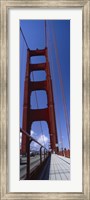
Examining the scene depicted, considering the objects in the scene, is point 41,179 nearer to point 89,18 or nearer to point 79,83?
point 79,83

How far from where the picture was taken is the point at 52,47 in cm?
261

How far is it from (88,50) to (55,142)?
177 centimetres

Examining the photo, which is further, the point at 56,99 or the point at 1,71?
the point at 56,99

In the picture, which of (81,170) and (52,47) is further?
(52,47)

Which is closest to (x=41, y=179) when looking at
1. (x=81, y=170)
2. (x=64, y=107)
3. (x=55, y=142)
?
(x=81, y=170)

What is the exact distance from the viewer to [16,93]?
224cm

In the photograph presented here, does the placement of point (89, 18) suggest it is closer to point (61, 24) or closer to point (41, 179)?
point (61, 24)

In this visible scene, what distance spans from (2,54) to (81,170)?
34.0 inches

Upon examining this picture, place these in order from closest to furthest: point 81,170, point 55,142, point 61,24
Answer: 1. point 81,170
2. point 61,24
3. point 55,142

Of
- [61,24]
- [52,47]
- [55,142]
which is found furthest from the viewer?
[55,142]

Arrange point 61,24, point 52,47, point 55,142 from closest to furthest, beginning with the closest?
1. point 61,24
2. point 52,47
3. point 55,142

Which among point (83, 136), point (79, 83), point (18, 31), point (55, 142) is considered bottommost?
point (55, 142)

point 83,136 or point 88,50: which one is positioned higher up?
point 88,50

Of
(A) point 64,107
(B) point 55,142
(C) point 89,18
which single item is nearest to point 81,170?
(A) point 64,107
